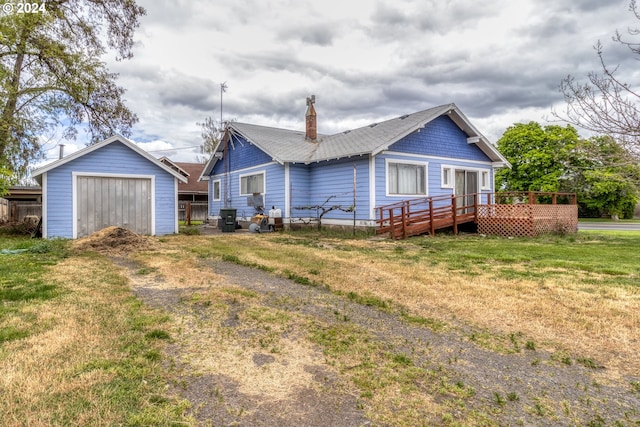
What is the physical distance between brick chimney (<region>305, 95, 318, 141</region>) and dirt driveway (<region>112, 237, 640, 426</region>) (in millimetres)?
15489

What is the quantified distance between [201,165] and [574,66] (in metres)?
32.5

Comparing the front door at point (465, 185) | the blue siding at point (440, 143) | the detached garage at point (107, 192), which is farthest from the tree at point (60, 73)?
the front door at point (465, 185)

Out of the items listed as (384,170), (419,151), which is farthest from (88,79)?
(419,151)

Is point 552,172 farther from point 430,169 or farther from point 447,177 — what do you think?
point 430,169

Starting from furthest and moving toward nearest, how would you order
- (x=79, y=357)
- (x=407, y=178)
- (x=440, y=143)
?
(x=440, y=143) → (x=407, y=178) → (x=79, y=357)

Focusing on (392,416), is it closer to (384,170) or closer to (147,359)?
(147,359)

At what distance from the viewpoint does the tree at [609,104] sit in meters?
6.61

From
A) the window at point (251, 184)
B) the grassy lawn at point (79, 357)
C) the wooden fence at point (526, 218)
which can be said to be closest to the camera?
the grassy lawn at point (79, 357)

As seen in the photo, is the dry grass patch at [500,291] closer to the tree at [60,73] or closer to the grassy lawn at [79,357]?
the grassy lawn at [79,357]

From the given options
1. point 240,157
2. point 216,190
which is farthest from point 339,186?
point 216,190

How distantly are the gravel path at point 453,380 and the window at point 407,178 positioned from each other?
10.6 meters

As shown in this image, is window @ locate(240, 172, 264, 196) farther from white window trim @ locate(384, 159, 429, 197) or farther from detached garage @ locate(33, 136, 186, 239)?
white window trim @ locate(384, 159, 429, 197)

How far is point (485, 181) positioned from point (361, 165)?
7.34 metres

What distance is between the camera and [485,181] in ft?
57.5
